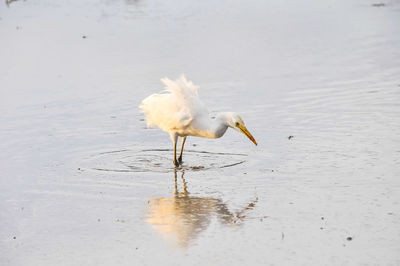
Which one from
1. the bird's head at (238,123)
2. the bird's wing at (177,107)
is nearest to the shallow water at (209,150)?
the bird's head at (238,123)

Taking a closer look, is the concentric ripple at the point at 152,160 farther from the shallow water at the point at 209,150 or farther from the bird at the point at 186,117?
the bird at the point at 186,117

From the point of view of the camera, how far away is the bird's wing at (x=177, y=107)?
9.80 meters

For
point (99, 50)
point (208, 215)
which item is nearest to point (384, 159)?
point (208, 215)

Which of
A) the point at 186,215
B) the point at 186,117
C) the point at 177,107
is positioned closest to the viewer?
the point at 186,215

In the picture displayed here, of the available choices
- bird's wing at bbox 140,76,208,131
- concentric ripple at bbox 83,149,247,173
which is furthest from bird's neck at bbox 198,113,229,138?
concentric ripple at bbox 83,149,247,173

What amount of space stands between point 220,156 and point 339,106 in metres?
3.07

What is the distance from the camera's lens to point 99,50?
18.1 meters

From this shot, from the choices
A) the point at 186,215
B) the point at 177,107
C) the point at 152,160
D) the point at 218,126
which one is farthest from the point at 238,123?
the point at 186,215

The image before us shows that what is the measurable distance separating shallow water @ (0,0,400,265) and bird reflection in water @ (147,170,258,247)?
0.02 meters

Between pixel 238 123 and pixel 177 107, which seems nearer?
pixel 238 123

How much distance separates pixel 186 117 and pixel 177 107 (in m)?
0.24

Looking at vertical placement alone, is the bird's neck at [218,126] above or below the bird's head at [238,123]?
below

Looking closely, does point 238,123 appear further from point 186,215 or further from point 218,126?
point 186,215

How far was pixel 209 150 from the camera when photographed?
34.1ft
